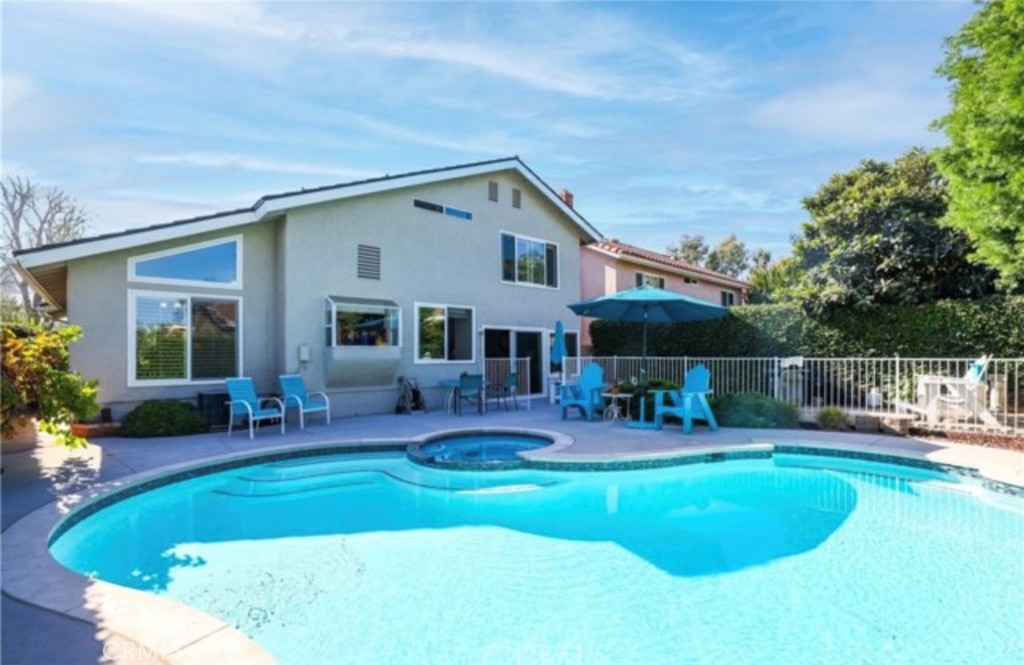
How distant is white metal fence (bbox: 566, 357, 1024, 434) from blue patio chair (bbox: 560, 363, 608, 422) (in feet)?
4.72

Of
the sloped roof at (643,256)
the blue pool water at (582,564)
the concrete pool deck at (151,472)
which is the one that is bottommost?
the blue pool water at (582,564)

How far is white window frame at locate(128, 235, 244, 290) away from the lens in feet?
35.3

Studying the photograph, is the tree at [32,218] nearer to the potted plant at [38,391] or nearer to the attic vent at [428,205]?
the attic vent at [428,205]

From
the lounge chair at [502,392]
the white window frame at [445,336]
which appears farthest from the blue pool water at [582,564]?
the lounge chair at [502,392]

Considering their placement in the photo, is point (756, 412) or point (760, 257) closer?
A: point (756, 412)

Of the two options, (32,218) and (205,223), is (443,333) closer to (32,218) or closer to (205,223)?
(205,223)

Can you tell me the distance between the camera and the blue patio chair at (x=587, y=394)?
1234 centimetres

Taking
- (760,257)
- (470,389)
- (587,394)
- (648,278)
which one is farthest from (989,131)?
(760,257)

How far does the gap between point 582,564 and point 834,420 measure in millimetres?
8404

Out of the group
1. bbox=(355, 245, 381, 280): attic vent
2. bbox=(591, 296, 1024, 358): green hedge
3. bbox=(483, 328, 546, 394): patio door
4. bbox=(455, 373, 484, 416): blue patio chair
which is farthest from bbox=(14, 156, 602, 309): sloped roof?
bbox=(591, 296, 1024, 358): green hedge

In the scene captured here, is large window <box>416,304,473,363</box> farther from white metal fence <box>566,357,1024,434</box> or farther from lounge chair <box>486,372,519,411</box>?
white metal fence <box>566,357,1024,434</box>

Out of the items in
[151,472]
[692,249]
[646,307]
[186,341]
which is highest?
[692,249]

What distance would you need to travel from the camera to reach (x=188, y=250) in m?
11.4

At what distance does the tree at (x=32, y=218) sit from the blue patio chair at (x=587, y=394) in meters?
31.1
